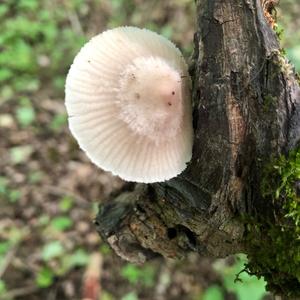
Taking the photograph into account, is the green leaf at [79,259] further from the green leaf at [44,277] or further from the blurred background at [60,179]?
the green leaf at [44,277]

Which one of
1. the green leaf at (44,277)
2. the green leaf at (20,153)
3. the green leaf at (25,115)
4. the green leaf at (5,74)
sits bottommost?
the green leaf at (44,277)

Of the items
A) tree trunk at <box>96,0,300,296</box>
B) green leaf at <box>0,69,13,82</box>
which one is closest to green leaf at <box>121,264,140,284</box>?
tree trunk at <box>96,0,300,296</box>

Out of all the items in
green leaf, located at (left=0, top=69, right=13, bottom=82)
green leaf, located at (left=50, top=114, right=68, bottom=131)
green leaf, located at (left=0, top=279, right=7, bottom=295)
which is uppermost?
green leaf, located at (left=0, top=69, right=13, bottom=82)

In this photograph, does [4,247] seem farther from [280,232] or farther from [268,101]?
[268,101]

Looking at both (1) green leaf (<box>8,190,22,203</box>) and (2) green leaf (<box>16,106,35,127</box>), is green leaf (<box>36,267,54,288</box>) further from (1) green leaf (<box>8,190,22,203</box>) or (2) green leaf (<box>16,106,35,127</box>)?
(2) green leaf (<box>16,106,35,127</box>)

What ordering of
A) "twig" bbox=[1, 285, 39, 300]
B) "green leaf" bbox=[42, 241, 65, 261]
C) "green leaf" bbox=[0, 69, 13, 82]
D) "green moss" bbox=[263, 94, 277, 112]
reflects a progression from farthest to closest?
"green leaf" bbox=[0, 69, 13, 82] < "green leaf" bbox=[42, 241, 65, 261] < "twig" bbox=[1, 285, 39, 300] < "green moss" bbox=[263, 94, 277, 112]

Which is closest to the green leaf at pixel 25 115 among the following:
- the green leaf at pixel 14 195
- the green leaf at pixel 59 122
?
the green leaf at pixel 59 122

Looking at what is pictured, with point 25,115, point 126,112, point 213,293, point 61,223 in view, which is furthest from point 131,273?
point 126,112
